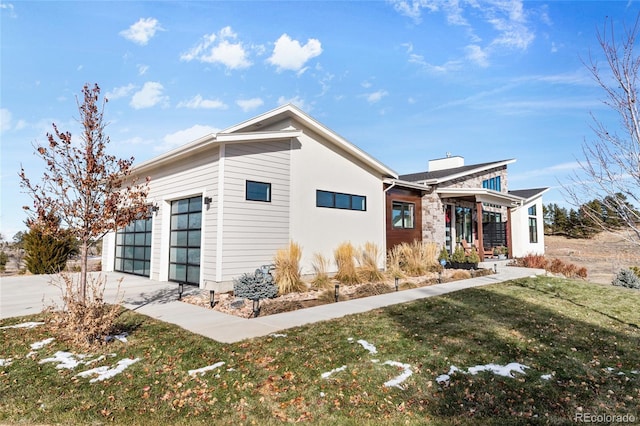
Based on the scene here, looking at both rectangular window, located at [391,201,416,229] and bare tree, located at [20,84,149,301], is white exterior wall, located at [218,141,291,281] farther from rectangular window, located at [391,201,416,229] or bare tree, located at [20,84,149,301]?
rectangular window, located at [391,201,416,229]

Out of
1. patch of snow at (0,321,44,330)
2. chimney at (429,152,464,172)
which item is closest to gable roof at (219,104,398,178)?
patch of snow at (0,321,44,330)

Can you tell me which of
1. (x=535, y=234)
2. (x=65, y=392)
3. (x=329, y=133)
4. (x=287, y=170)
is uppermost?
(x=329, y=133)

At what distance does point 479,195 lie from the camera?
53.2 ft

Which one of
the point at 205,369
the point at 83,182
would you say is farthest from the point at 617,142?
the point at 83,182

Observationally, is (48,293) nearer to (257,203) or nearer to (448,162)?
(257,203)

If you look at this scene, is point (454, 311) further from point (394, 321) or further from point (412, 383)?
point (412, 383)

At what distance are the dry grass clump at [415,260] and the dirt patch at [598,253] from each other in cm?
478

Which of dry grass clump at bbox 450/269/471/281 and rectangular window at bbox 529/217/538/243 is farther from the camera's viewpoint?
rectangular window at bbox 529/217/538/243

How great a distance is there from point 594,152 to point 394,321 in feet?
12.4

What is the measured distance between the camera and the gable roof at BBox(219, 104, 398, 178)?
31.4ft

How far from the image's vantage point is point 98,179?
16.1 ft

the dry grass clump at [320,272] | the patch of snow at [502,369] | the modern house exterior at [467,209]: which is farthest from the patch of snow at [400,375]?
the modern house exterior at [467,209]

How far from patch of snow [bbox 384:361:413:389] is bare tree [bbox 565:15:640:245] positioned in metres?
2.91

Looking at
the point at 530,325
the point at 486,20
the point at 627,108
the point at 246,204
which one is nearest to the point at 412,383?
the point at 530,325
